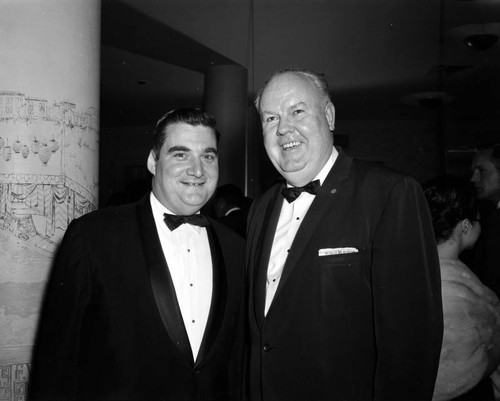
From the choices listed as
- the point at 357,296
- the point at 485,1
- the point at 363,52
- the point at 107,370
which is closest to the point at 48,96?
the point at 107,370

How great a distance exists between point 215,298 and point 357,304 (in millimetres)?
572

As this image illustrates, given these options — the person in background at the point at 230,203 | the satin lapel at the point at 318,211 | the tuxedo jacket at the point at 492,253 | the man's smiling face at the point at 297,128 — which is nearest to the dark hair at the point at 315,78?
the man's smiling face at the point at 297,128

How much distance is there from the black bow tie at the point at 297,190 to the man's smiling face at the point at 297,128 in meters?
0.05

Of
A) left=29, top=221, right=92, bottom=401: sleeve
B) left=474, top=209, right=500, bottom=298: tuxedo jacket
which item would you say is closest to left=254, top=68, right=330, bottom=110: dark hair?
left=29, top=221, right=92, bottom=401: sleeve

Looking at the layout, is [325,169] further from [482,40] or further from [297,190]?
[482,40]

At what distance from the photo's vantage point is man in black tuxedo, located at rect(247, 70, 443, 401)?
1767 mm

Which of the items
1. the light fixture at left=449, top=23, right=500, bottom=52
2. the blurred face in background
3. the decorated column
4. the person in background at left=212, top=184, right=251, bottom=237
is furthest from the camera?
the light fixture at left=449, top=23, right=500, bottom=52

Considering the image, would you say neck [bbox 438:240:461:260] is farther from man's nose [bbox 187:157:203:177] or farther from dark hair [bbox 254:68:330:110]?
man's nose [bbox 187:157:203:177]

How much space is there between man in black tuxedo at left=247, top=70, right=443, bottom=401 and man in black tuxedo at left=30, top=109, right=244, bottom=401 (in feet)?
0.58

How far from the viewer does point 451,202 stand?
2.29 metres

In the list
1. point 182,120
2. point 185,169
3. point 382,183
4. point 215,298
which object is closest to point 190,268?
point 215,298

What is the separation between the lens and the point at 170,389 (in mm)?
1899

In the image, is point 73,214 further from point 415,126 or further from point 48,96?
point 415,126

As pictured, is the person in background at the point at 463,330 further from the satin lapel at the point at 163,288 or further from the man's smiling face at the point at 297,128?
the satin lapel at the point at 163,288
